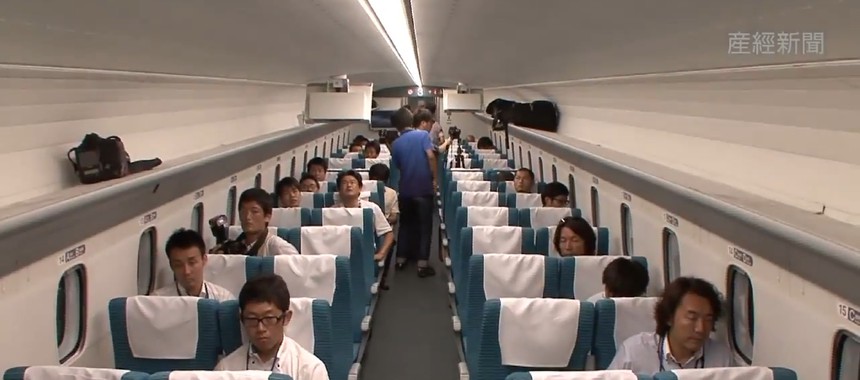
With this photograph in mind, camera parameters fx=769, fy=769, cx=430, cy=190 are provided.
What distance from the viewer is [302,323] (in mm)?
3816

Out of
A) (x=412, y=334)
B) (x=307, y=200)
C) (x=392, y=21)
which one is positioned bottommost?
(x=412, y=334)

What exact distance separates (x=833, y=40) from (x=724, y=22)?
0.66m

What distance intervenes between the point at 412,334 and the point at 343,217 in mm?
1374

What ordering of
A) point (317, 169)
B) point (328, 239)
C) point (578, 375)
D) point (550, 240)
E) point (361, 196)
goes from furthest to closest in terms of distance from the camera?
point (317, 169) < point (361, 196) < point (550, 240) < point (328, 239) < point (578, 375)

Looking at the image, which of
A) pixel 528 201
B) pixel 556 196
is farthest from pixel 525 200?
pixel 556 196

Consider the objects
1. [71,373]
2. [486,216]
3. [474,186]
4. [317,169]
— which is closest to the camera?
[71,373]

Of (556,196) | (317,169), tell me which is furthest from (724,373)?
(317,169)

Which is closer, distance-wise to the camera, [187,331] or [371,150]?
[187,331]

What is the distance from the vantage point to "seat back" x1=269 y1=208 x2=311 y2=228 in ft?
22.2

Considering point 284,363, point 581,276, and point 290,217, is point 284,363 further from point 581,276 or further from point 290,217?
point 290,217

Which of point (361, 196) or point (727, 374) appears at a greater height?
point (361, 196)

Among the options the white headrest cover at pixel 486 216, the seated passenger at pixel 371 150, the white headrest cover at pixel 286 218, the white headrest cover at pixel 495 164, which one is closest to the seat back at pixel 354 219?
the white headrest cover at pixel 286 218

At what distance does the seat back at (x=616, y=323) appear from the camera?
3.75 m

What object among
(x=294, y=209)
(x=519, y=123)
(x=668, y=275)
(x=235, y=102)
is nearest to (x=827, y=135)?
(x=668, y=275)
